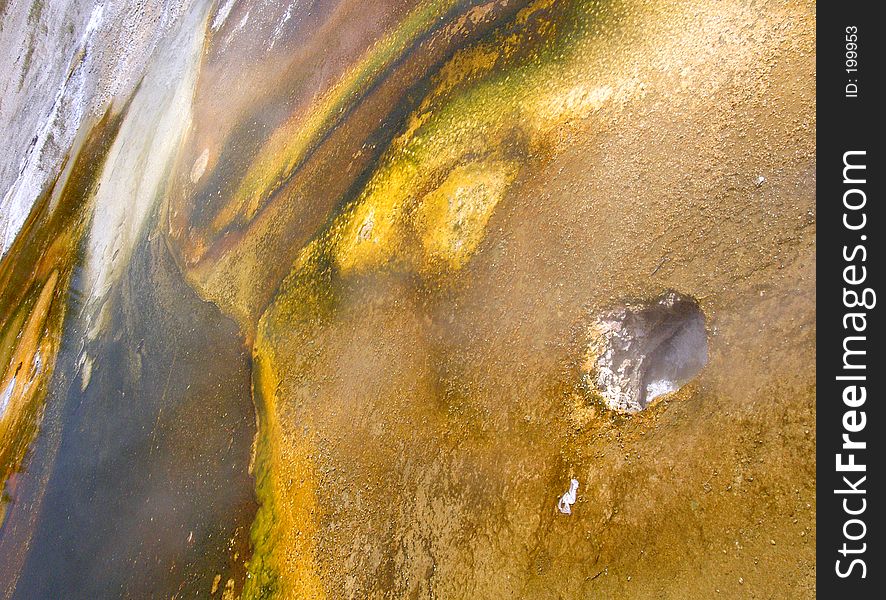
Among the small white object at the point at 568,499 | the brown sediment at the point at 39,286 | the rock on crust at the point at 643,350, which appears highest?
the brown sediment at the point at 39,286

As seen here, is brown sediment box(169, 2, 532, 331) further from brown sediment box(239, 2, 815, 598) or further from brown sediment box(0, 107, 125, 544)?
brown sediment box(0, 107, 125, 544)

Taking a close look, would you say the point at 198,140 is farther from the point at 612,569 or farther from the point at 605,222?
the point at 612,569

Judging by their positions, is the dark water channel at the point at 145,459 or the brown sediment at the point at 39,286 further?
the brown sediment at the point at 39,286

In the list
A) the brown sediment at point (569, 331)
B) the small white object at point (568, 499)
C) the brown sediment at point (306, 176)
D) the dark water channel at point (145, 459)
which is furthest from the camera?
the brown sediment at point (306, 176)

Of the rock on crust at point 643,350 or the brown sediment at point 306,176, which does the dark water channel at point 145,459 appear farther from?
the rock on crust at point 643,350

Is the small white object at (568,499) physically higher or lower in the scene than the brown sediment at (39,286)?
lower

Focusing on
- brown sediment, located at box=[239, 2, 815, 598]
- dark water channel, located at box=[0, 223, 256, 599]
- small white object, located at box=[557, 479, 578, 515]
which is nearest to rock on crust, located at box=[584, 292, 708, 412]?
brown sediment, located at box=[239, 2, 815, 598]

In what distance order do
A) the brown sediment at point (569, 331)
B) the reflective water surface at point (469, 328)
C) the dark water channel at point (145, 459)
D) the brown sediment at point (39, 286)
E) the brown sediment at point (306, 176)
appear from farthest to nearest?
1. the brown sediment at point (39, 286)
2. the brown sediment at point (306, 176)
3. the dark water channel at point (145, 459)
4. the reflective water surface at point (469, 328)
5. the brown sediment at point (569, 331)

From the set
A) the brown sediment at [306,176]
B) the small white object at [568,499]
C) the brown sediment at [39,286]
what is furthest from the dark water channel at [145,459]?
the small white object at [568,499]
